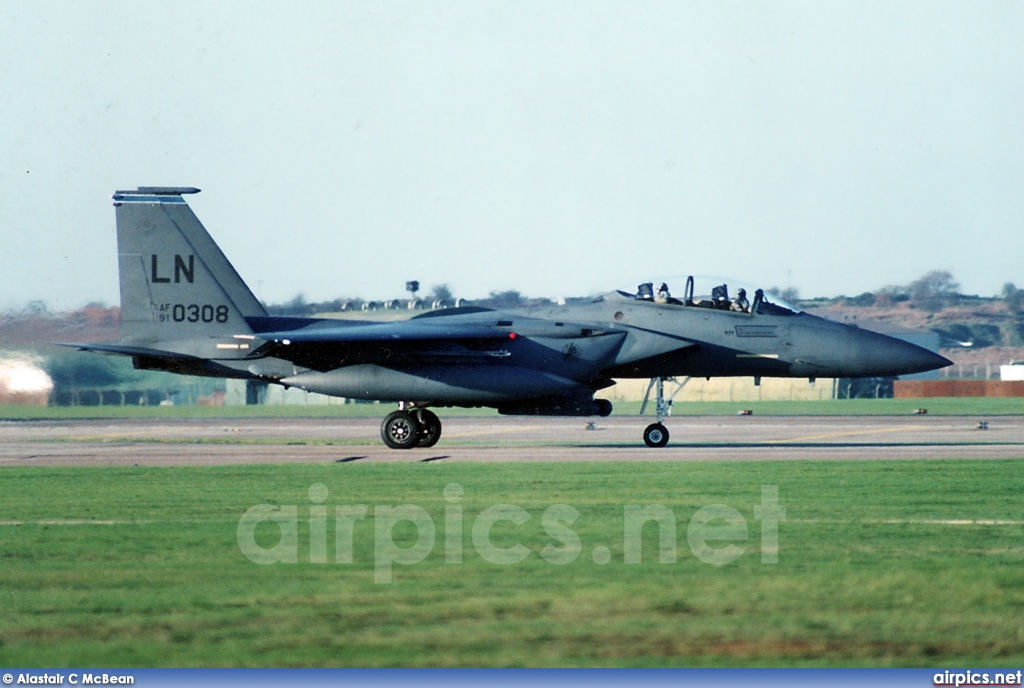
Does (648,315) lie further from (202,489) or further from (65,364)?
(65,364)

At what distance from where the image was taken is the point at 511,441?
26.8 metres

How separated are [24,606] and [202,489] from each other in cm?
731

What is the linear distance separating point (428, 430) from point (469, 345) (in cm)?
202

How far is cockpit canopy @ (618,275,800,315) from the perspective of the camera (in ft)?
77.3

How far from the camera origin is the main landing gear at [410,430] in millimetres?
23906

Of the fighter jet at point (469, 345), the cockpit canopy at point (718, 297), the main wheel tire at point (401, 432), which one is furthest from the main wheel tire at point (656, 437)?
the main wheel tire at point (401, 432)

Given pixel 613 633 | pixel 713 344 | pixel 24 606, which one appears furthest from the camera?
pixel 713 344

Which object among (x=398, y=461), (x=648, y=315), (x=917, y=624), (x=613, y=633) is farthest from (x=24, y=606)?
(x=648, y=315)

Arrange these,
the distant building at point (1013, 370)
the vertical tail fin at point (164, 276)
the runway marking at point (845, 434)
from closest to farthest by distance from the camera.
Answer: the vertical tail fin at point (164, 276) → the runway marking at point (845, 434) → the distant building at point (1013, 370)

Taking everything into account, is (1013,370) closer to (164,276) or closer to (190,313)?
(190,313)

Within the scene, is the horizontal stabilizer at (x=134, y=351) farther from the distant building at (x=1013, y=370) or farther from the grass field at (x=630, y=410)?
the distant building at (x=1013, y=370)

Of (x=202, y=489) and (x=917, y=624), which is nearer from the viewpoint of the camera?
(x=917, y=624)

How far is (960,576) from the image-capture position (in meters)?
8.62

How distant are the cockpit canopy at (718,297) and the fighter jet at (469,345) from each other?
27 millimetres
